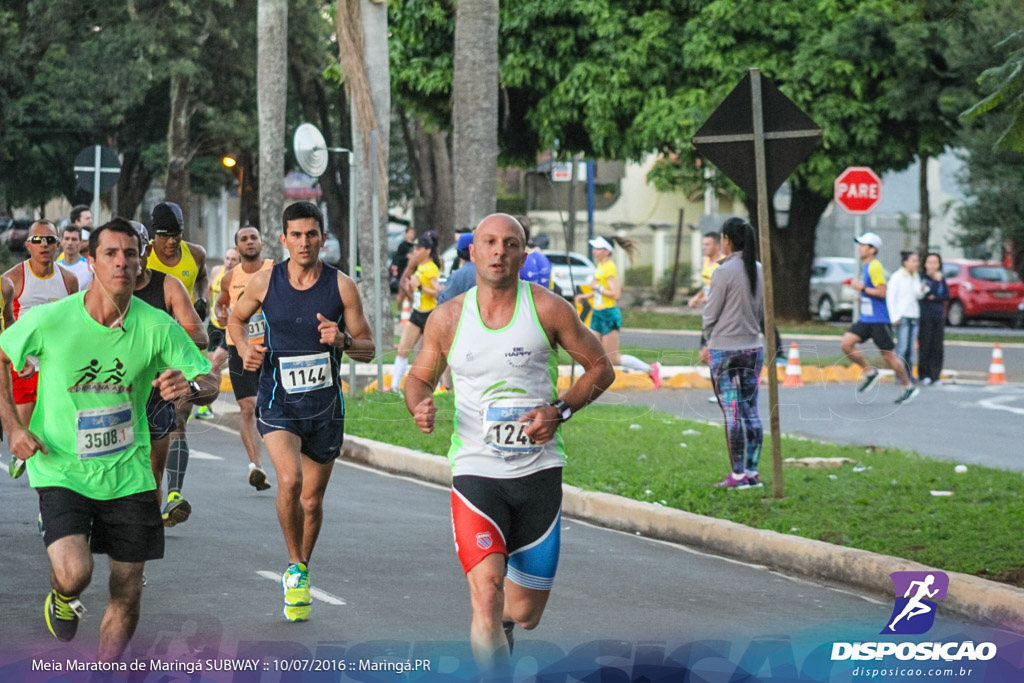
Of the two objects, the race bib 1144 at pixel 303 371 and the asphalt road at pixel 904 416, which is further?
the asphalt road at pixel 904 416

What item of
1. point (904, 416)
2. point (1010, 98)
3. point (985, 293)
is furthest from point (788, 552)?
point (985, 293)

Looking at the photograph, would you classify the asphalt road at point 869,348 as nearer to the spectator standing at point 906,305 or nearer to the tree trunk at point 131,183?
the spectator standing at point 906,305

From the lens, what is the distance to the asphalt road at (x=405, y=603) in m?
6.62

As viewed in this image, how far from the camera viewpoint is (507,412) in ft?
18.7

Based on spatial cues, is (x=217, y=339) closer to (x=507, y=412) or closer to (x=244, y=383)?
(x=244, y=383)

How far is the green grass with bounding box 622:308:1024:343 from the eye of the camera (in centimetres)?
3125

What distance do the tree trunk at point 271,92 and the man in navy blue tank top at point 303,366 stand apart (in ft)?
46.7

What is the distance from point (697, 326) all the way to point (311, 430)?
26403 mm

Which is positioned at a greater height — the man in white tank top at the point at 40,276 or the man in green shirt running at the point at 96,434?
the man in white tank top at the point at 40,276

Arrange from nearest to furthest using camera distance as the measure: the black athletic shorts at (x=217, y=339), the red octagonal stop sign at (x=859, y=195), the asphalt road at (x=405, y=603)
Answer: the asphalt road at (x=405, y=603) < the black athletic shorts at (x=217, y=339) < the red octagonal stop sign at (x=859, y=195)

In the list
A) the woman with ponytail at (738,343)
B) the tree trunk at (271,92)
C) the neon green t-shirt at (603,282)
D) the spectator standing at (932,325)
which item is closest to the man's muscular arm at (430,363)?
the woman with ponytail at (738,343)

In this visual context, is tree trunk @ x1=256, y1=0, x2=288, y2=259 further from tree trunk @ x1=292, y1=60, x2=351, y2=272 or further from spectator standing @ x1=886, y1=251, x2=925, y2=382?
tree trunk @ x1=292, y1=60, x2=351, y2=272

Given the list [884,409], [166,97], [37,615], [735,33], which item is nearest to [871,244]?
[884,409]

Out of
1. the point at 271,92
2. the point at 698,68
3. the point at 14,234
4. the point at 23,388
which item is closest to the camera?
the point at 23,388
